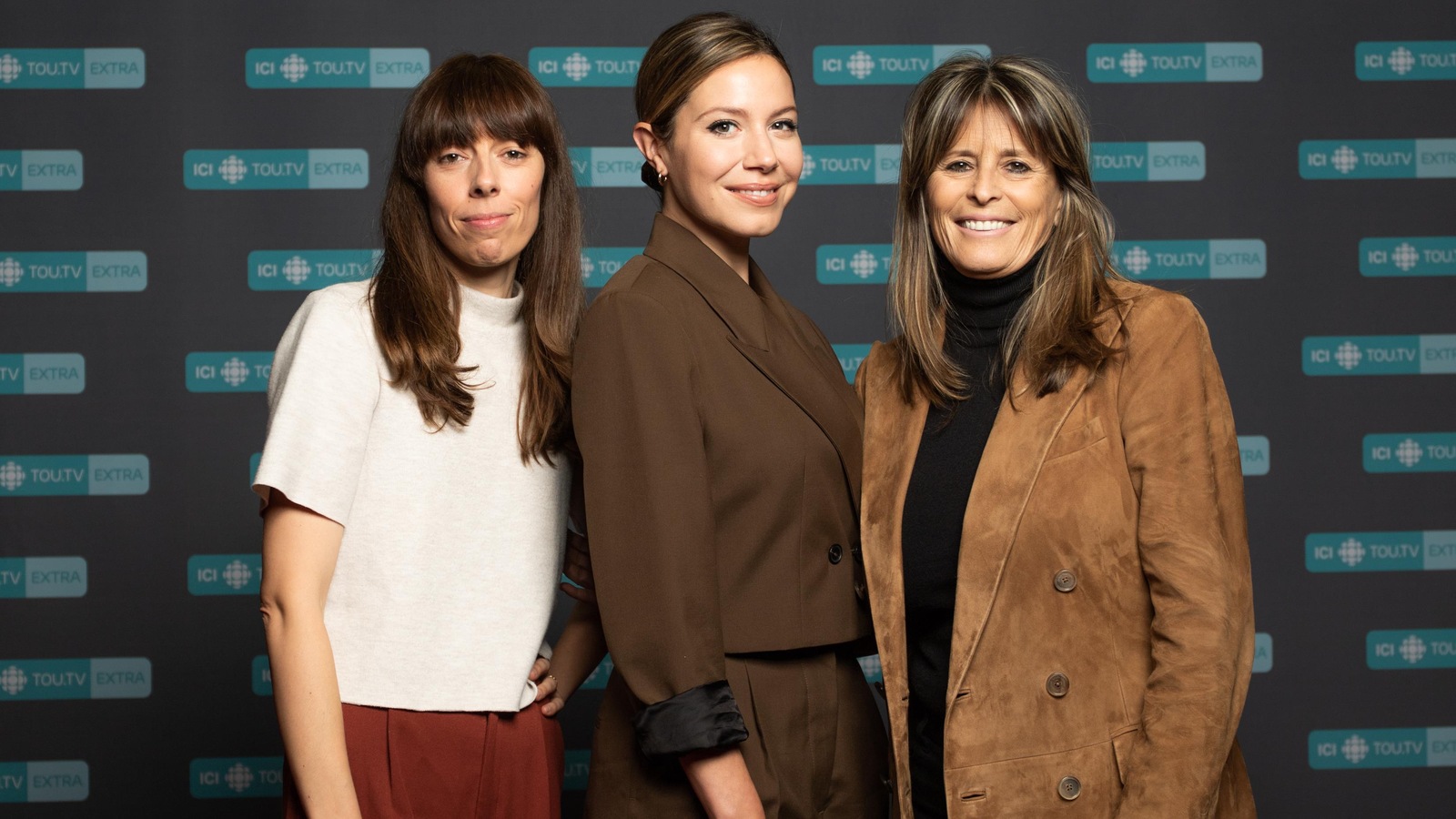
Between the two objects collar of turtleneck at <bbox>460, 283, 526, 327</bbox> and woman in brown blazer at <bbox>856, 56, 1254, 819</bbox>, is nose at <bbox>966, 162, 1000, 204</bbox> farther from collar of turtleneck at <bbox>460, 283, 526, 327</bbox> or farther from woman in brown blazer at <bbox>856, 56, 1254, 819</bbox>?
collar of turtleneck at <bbox>460, 283, 526, 327</bbox>

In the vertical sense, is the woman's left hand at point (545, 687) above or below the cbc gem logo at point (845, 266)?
below

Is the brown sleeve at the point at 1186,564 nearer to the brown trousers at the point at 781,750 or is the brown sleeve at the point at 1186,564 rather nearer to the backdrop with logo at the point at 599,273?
the brown trousers at the point at 781,750

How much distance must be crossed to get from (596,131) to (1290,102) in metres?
2.05

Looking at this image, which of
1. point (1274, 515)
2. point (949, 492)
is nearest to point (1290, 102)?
point (1274, 515)

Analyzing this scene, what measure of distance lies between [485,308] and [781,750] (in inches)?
30.5

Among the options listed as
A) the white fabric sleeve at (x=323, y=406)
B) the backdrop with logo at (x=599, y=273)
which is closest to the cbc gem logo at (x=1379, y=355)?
the backdrop with logo at (x=599, y=273)

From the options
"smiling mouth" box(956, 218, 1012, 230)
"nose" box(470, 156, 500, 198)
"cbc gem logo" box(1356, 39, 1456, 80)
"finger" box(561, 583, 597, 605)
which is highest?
"cbc gem logo" box(1356, 39, 1456, 80)

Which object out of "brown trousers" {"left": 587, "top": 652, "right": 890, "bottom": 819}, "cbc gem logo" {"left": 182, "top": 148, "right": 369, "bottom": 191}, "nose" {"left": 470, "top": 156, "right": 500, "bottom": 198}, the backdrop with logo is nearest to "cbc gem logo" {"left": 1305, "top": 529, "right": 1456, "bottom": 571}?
the backdrop with logo

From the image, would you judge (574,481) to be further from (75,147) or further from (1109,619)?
(75,147)

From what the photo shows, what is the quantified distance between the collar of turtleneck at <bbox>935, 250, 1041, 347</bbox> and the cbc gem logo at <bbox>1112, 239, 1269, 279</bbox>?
72.3 inches

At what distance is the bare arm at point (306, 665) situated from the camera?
1.52 metres

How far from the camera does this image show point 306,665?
1526mm

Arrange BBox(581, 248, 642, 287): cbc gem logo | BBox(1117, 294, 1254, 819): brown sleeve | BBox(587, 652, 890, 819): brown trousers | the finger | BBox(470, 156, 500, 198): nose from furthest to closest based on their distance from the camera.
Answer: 1. BBox(581, 248, 642, 287): cbc gem logo
2. the finger
3. BBox(470, 156, 500, 198): nose
4. BBox(587, 652, 890, 819): brown trousers
5. BBox(1117, 294, 1254, 819): brown sleeve

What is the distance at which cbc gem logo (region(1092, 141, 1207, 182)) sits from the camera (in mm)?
3439
